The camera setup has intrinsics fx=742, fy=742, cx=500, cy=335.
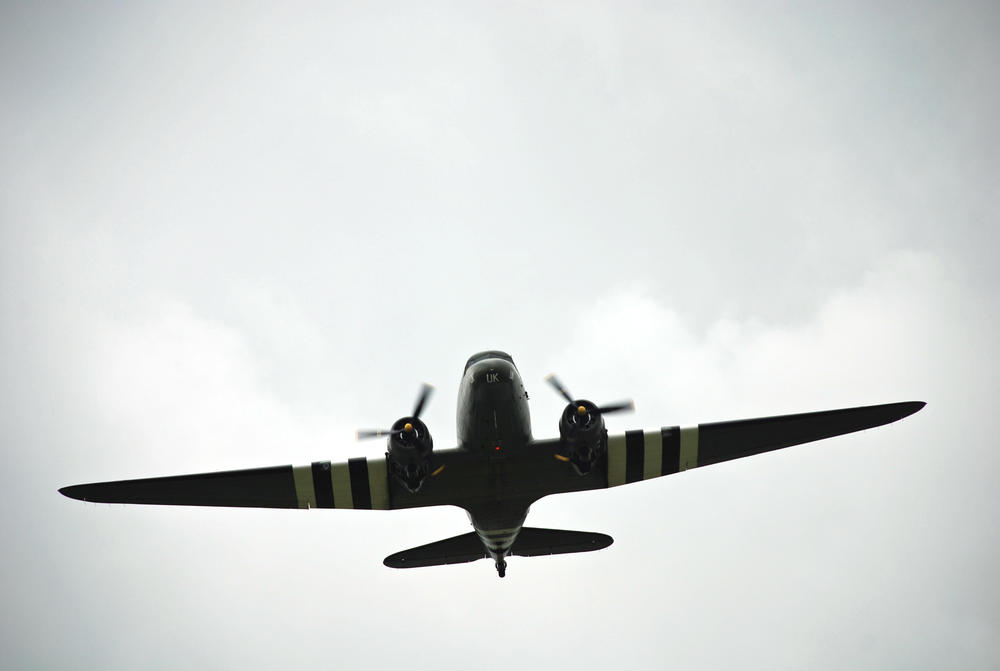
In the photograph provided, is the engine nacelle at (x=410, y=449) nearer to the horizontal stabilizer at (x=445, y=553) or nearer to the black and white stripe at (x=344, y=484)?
the black and white stripe at (x=344, y=484)

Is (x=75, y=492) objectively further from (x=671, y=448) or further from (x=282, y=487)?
(x=671, y=448)

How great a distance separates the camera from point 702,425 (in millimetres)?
20688

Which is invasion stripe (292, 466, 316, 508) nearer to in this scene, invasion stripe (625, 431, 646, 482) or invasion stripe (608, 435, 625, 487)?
invasion stripe (608, 435, 625, 487)

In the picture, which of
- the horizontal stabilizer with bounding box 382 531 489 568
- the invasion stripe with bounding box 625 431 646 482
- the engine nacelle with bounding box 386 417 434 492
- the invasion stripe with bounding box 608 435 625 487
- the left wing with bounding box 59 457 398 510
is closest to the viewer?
the engine nacelle with bounding box 386 417 434 492

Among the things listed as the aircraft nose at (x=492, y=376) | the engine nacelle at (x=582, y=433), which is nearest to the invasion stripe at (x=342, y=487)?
the aircraft nose at (x=492, y=376)

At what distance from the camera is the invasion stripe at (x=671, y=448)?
2058 centimetres

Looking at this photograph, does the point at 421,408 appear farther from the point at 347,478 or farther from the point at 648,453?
the point at 648,453

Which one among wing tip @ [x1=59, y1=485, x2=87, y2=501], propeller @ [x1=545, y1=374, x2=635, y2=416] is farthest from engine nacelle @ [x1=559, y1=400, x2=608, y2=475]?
wing tip @ [x1=59, y1=485, x2=87, y2=501]

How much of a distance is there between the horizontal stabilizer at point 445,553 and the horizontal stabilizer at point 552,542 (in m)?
1.18

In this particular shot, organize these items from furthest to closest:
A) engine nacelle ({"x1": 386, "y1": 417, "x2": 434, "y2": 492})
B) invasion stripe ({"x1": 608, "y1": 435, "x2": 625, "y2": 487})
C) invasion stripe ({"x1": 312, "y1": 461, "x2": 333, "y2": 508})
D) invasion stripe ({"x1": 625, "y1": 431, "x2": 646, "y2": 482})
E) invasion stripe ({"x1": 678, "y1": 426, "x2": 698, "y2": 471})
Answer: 1. invasion stripe ({"x1": 678, "y1": 426, "x2": 698, "y2": 471})
2. invasion stripe ({"x1": 625, "y1": 431, "x2": 646, "y2": 482})
3. invasion stripe ({"x1": 608, "y1": 435, "x2": 625, "y2": 487})
4. invasion stripe ({"x1": 312, "y1": 461, "x2": 333, "y2": 508})
5. engine nacelle ({"x1": 386, "y1": 417, "x2": 434, "y2": 492})

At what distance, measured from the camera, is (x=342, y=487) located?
20016 mm

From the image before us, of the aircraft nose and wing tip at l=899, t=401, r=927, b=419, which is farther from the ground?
the aircraft nose

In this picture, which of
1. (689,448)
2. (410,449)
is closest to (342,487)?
(410,449)

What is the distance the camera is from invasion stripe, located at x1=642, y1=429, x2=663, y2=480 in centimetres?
2052
